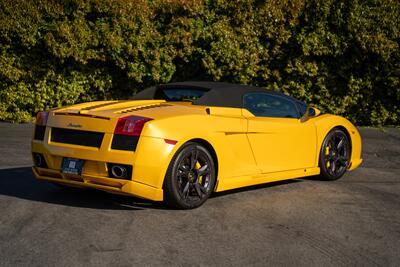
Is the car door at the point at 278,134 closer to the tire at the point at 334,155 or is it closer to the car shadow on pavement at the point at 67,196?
the tire at the point at 334,155

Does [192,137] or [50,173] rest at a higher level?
[192,137]

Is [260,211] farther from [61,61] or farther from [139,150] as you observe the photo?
[61,61]

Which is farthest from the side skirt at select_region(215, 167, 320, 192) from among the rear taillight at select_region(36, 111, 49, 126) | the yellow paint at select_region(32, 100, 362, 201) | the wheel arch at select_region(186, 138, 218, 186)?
the rear taillight at select_region(36, 111, 49, 126)

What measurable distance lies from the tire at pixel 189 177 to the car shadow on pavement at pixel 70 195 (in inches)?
9.5

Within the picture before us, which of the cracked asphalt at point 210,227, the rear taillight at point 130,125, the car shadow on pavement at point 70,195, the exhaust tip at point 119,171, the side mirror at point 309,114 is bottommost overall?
the car shadow on pavement at point 70,195

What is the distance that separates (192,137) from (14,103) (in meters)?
8.31

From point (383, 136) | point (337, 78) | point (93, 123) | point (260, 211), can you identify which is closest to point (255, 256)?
point (260, 211)

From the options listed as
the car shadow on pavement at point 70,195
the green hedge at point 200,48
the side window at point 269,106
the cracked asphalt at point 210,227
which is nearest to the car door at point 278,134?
the side window at point 269,106

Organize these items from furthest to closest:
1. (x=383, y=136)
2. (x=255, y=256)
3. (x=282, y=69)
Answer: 1. (x=282, y=69)
2. (x=383, y=136)
3. (x=255, y=256)

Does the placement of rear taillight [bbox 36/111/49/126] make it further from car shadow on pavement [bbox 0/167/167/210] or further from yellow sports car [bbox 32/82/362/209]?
car shadow on pavement [bbox 0/167/167/210]

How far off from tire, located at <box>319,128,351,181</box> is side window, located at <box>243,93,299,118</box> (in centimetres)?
61

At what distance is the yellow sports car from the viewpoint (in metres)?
6.12

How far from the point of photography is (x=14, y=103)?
13820mm

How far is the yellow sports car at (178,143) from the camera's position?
20.1 feet
